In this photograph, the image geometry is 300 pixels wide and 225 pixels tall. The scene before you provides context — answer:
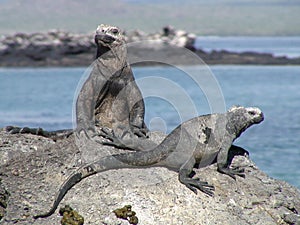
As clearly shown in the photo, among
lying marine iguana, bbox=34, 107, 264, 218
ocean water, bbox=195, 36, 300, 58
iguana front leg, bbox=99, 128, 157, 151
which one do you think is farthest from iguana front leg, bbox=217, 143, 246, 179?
ocean water, bbox=195, 36, 300, 58

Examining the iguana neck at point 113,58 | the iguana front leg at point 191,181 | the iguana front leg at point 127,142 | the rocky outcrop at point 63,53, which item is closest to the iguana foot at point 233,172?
the iguana front leg at point 191,181

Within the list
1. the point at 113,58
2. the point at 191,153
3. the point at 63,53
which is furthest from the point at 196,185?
Result: the point at 63,53

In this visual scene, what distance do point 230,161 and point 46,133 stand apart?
2373 mm

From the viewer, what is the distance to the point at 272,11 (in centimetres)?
14562

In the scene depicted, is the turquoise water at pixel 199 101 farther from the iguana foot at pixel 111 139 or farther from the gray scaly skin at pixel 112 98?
the iguana foot at pixel 111 139

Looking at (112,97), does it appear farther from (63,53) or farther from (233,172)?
(63,53)

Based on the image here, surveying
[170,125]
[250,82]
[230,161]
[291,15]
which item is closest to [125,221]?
[230,161]

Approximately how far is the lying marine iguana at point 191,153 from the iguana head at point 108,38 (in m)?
1.19

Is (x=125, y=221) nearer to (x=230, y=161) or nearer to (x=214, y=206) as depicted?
(x=214, y=206)

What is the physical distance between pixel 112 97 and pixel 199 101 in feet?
68.9

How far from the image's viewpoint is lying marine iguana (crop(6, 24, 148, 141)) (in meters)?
8.48

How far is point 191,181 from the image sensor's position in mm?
7750

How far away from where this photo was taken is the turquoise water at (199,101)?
60.6 feet

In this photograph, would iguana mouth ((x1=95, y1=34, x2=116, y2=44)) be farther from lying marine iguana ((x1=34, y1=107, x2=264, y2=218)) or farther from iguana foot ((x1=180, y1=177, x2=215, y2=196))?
iguana foot ((x1=180, y1=177, x2=215, y2=196))
